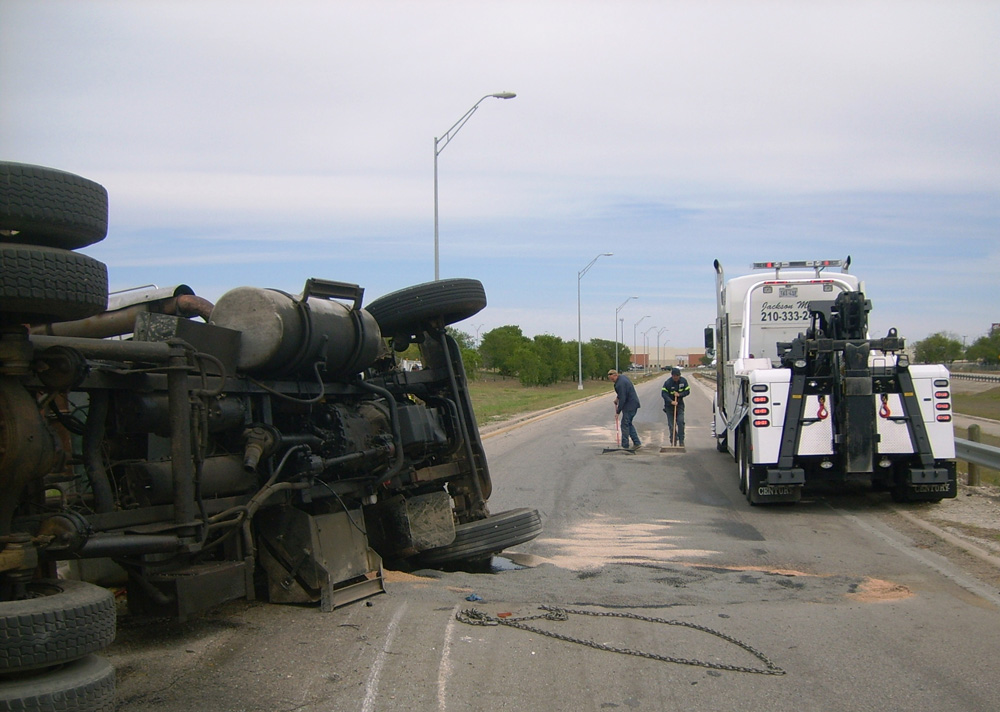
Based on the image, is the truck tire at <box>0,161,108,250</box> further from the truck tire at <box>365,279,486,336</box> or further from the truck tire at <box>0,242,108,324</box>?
the truck tire at <box>365,279,486,336</box>

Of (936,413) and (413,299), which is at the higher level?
(413,299)

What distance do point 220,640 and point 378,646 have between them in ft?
3.02

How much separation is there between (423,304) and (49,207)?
4461 millimetres

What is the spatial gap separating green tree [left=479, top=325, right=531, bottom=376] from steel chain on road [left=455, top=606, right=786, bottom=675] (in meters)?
87.0

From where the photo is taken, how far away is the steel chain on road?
5039mm

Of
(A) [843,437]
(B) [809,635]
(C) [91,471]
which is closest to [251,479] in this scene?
(C) [91,471]

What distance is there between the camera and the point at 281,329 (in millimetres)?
5879

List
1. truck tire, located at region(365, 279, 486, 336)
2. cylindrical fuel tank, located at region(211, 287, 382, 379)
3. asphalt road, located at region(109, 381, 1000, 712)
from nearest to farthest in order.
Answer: asphalt road, located at region(109, 381, 1000, 712)
cylindrical fuel tank, located at region(211, 287, 382, 379)
truck tire, located at region(365, 279, 486, 336)

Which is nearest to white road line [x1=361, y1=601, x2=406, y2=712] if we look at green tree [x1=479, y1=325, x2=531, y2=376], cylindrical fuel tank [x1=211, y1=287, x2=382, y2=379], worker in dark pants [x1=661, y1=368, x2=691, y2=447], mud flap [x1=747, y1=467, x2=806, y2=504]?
cylindrical fuel tank [x1=211, y1=287, x2=382, y2=379]

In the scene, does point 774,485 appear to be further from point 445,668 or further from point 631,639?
point 445,668

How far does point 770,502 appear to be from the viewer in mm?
11367

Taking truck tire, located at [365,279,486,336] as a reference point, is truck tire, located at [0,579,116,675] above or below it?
below

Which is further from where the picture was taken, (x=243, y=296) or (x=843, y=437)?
(x=843, y=437)

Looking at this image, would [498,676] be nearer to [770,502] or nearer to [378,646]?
[378,646]
